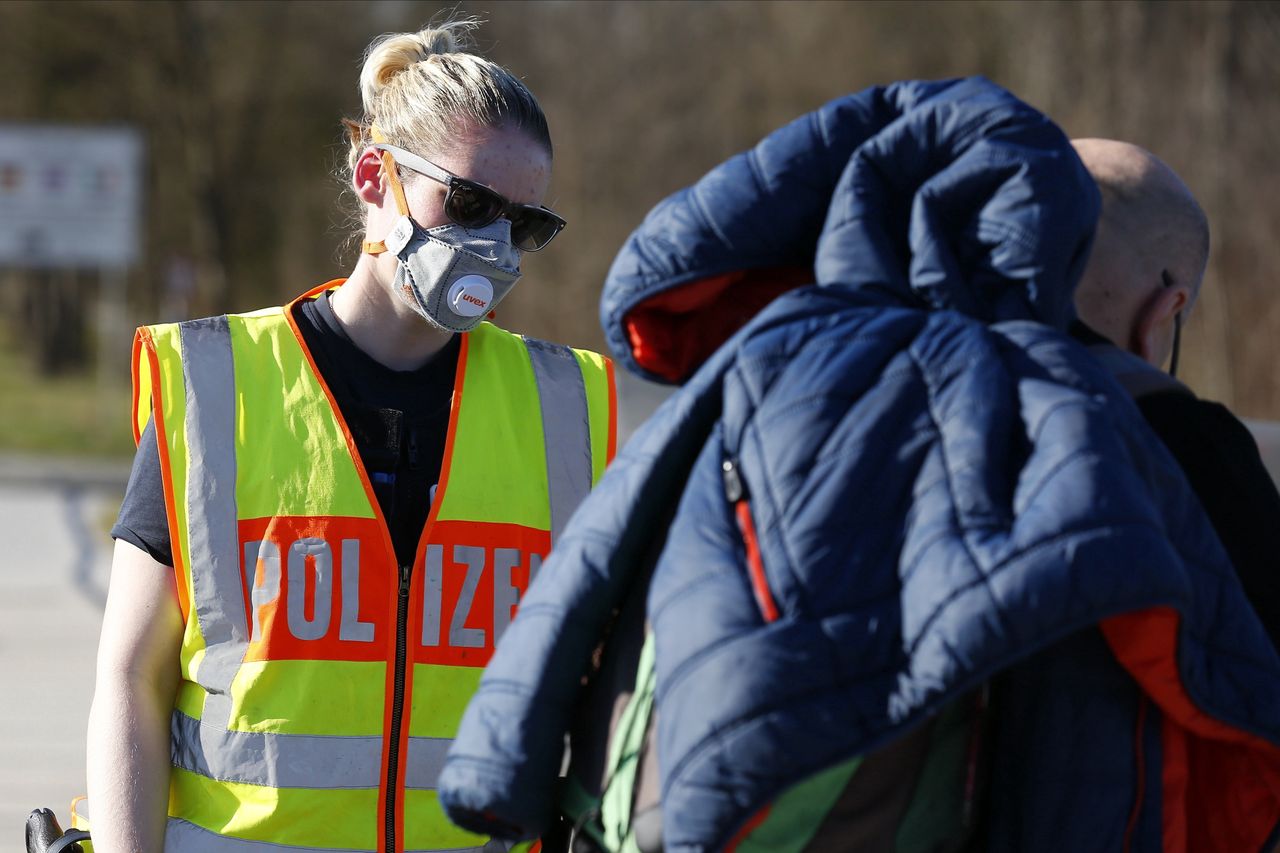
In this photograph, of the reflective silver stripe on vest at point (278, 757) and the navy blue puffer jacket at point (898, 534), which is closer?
the navy blue puffer jacket at point (898, 534)

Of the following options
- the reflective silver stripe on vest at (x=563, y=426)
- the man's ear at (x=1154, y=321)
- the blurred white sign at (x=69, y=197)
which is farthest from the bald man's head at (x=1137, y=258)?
the blurred white sign at (x=69, y=197)

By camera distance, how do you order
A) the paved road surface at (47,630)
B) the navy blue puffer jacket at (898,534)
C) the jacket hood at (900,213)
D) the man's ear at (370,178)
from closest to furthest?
the navy blue puffer jacket at (898,534), the jacket hood at (900,213), the man's ear at (370,178), the paved road surface at (47,630)

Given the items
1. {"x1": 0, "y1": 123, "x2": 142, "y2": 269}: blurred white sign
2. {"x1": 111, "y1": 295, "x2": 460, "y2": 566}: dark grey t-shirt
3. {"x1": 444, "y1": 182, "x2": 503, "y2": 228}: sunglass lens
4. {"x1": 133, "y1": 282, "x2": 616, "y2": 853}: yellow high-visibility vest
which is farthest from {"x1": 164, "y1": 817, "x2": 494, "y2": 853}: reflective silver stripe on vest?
{"x1": 0, "y1": 123, "x2": 142, "y2": 269}: blurred white sign

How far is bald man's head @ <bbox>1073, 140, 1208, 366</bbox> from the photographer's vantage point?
1.66 metres

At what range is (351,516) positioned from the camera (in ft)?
7.09

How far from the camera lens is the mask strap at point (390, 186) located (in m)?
2.39

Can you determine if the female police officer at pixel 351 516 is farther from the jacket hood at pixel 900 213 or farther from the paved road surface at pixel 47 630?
the paved road surface at pixel 47 630

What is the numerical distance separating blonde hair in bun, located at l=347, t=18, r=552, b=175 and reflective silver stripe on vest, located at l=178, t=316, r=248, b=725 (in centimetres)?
50

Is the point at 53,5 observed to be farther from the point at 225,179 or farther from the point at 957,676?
the point at 957,676

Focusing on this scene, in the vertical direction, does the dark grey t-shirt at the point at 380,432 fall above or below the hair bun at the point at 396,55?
below

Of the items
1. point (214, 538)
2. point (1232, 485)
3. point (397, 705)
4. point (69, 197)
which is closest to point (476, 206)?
point (214, 538)

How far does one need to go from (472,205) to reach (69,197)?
17.1 m

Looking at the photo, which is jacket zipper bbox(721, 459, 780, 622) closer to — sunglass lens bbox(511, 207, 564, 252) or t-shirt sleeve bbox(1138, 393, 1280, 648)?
t-shirt sleeve bbox(1138, 393, 1280, 648)

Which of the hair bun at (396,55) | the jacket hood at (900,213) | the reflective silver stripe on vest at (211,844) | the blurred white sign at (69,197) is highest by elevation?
the hair bun at (396,55)
